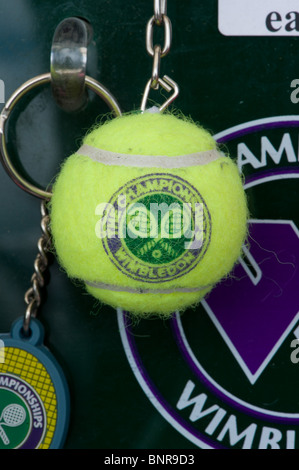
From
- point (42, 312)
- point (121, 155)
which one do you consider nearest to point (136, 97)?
point (121, 155)

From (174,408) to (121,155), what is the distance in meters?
0.43

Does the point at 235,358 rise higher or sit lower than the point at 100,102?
lower

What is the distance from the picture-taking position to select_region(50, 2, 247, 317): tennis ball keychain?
2.07 feet

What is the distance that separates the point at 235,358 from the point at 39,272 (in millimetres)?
326

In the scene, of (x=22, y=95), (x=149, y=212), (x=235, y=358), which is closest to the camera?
(x=149, y=212)

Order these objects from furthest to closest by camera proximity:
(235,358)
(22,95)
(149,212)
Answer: (235,358) < (22,95) < (149,212)

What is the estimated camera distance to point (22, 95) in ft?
2.55

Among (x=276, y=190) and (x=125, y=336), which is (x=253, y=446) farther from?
(x=276, y=190)

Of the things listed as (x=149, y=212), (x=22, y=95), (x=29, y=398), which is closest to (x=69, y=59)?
(x=22, y=95)

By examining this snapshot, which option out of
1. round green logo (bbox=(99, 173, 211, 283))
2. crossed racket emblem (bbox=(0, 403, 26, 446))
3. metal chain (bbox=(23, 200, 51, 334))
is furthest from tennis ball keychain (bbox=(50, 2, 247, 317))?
crossed racket emblem (bbox=(0, 403, 26, 446))

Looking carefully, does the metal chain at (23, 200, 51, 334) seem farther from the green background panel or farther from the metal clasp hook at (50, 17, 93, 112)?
the metal clasp hook at (50, 17, 93, 112)

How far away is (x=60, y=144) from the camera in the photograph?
2.81 ft

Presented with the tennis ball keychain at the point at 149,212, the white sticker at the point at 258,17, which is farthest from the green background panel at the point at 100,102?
the tennis ball keychain at the point at 149,212

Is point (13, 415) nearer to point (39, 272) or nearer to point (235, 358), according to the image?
point (39, 272)
